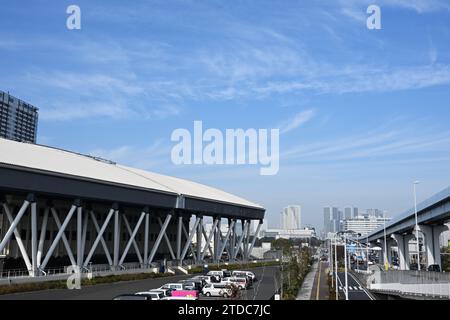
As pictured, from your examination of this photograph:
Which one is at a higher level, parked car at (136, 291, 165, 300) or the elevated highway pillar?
the elevated highway pillar

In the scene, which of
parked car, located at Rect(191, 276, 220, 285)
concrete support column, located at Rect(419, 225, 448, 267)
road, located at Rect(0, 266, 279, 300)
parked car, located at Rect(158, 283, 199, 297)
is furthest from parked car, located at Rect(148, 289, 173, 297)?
concrete support column, located at Rect(419, 225, 448, 267)

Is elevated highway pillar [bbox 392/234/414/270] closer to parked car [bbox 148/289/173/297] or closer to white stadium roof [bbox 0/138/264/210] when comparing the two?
white stadium roof [bbox 0/138/264/210]

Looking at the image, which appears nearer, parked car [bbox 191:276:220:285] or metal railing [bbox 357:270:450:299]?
metal railing [bbox 357:270:450:299]

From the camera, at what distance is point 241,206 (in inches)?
2781

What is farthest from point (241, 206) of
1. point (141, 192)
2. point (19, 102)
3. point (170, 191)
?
point (19, 102)

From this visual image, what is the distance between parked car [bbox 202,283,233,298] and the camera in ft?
109

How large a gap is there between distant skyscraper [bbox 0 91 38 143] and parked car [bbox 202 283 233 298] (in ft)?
305

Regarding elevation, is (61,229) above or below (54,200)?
below

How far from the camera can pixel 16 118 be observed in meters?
124

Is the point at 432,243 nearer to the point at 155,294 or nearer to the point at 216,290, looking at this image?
the point at 216,290

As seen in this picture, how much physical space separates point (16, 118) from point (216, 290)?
107102mm

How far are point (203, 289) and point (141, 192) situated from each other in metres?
16.5
